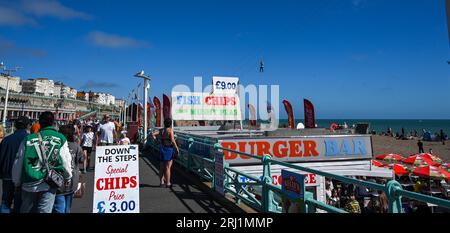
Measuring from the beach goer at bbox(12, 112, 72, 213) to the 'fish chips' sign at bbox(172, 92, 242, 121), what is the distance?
38.8ft

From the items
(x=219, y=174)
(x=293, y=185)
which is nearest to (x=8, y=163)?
(x=219, y=174)

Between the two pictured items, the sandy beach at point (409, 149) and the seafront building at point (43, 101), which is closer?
the sandy beach at point (409, 149)

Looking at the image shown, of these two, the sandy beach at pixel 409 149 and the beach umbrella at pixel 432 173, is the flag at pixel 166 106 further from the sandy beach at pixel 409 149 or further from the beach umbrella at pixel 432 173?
the sandy beach at pixel 409 149

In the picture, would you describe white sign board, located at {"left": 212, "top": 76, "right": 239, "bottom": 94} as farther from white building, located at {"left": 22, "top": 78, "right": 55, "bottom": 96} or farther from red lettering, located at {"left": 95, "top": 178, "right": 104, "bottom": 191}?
white building, located at {"left": 22, "top": 78, "right": 55, "bottom": 96}

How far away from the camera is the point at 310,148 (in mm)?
10773

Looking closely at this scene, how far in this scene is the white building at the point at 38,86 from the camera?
152m

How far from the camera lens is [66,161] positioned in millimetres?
3680

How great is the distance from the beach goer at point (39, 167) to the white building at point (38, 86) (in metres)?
166

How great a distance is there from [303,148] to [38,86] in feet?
606

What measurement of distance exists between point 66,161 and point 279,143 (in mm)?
7985

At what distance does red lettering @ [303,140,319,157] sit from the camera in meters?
10.7

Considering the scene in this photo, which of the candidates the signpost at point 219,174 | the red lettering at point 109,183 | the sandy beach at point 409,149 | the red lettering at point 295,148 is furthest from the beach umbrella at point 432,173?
the sandy beach at point 409,149
